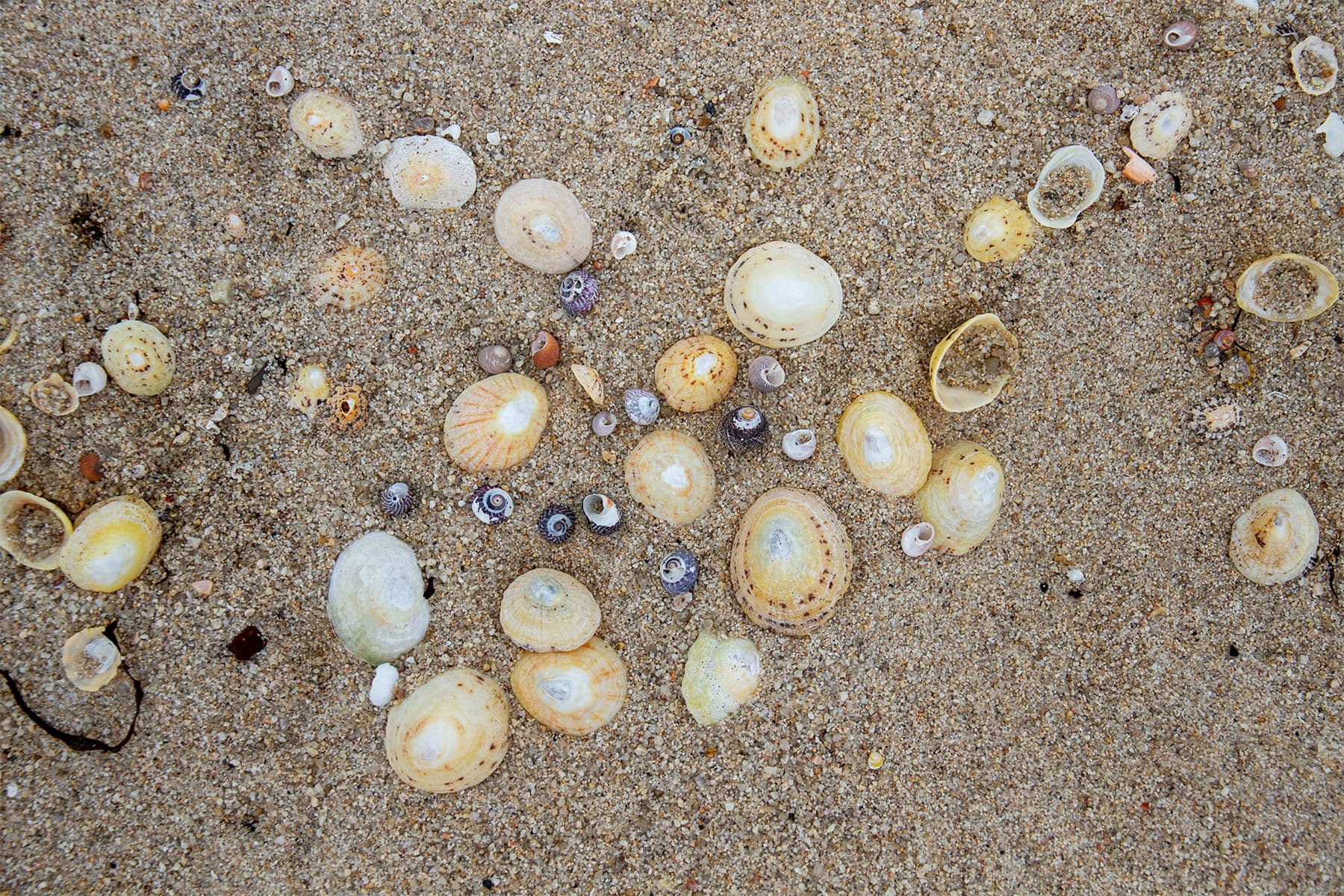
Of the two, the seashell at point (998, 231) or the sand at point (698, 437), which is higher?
the seashell at point (998, 231)

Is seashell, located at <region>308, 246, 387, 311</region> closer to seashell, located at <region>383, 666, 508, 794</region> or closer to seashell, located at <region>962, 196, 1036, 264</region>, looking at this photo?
seashell, located at <region>383, 666, 508, 794</region>

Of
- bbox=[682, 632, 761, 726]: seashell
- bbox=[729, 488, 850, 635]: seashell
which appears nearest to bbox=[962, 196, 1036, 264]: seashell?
bbox=[729, 488, 850, 635]: seashell

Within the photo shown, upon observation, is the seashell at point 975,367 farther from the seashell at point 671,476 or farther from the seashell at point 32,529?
the seashell at point 32,529

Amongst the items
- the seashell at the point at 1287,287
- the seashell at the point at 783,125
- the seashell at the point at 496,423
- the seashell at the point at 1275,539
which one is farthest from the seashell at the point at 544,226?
the seashell at the point at 1275,539

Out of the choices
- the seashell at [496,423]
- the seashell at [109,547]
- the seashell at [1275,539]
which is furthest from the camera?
the seashell at [1275,539]

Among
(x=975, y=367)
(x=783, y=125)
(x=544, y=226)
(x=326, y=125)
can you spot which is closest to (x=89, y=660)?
(x=326, y=125)
